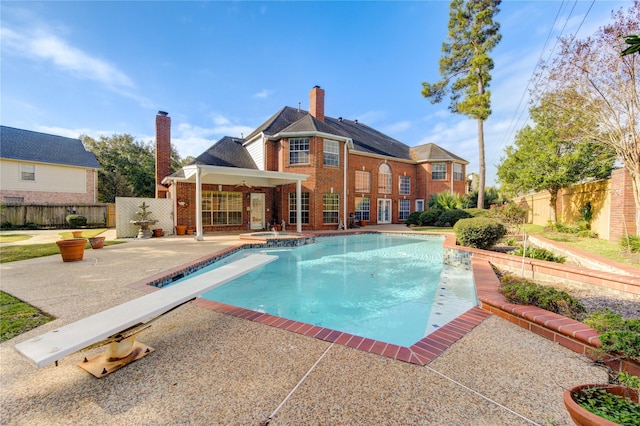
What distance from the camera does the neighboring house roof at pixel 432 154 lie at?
22.9m

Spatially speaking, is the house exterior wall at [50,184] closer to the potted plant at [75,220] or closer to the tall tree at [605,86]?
the potted plant at [75,220]

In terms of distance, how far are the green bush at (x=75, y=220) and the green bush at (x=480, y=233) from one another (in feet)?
78.0

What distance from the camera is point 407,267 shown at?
8523 mm

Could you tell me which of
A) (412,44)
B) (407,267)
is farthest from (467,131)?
(407,267)

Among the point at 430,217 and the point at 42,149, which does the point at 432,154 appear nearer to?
the point at 430,217

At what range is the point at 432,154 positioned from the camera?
23.4 m

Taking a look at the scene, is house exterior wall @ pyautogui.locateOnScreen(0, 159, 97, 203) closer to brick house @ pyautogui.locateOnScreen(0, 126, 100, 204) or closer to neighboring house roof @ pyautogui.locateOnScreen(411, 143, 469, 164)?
brick house @ pyautogui.locateOnScreen(0, 126, 100, 204)

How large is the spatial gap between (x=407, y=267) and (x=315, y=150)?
10.0m

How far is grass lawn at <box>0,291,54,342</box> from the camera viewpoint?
3.26 meters

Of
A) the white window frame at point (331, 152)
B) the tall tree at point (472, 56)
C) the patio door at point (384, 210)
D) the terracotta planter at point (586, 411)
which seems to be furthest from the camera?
the patio door at point (384, 210)

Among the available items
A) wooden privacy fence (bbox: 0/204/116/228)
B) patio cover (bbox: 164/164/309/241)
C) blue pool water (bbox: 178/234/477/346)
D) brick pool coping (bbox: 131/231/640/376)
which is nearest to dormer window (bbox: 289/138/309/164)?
patio cover (bbox: 164/164/309/241)

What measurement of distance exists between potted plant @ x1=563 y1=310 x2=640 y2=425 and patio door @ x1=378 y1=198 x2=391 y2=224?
1926 cm

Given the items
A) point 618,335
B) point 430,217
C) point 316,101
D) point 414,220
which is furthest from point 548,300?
point 316,101

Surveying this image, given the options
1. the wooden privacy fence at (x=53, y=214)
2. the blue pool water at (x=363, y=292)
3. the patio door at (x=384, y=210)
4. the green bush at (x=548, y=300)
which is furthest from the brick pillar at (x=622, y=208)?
the wooden privacy fence at (x=53, y=214)
